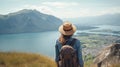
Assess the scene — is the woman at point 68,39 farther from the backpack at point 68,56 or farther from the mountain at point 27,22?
the mountain at point 27,22

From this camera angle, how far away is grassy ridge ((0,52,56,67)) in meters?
7.12

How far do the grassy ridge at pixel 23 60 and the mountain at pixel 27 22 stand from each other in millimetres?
143422

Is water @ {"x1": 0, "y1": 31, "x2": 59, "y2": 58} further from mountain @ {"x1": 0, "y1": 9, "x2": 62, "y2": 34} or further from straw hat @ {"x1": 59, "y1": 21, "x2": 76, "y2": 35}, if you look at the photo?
mountain @ {"x1": 0, "y1": 9, "x2": 62, "y2": 34}

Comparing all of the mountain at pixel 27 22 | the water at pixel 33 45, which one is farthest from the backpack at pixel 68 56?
the mountain at pixel 27 22

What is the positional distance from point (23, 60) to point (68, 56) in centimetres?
406

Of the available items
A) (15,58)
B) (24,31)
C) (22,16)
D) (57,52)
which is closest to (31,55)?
(15,58)

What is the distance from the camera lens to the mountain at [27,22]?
513 feet

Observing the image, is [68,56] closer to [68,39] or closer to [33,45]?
[68,39]

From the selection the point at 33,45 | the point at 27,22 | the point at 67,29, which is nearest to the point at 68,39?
the point at 67,29

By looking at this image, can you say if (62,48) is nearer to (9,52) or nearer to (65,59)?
(65,59)

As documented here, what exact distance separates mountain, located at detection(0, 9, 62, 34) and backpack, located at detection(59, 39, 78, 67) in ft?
485

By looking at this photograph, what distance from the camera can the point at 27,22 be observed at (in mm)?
167500

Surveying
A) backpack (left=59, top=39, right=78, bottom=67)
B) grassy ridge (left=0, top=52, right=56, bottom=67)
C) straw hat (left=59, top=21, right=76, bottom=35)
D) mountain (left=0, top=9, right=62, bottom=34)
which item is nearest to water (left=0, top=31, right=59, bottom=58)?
grassy ridge (left=0, top=52, right=56, bottom=67)

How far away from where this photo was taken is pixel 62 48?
343 centimetres
